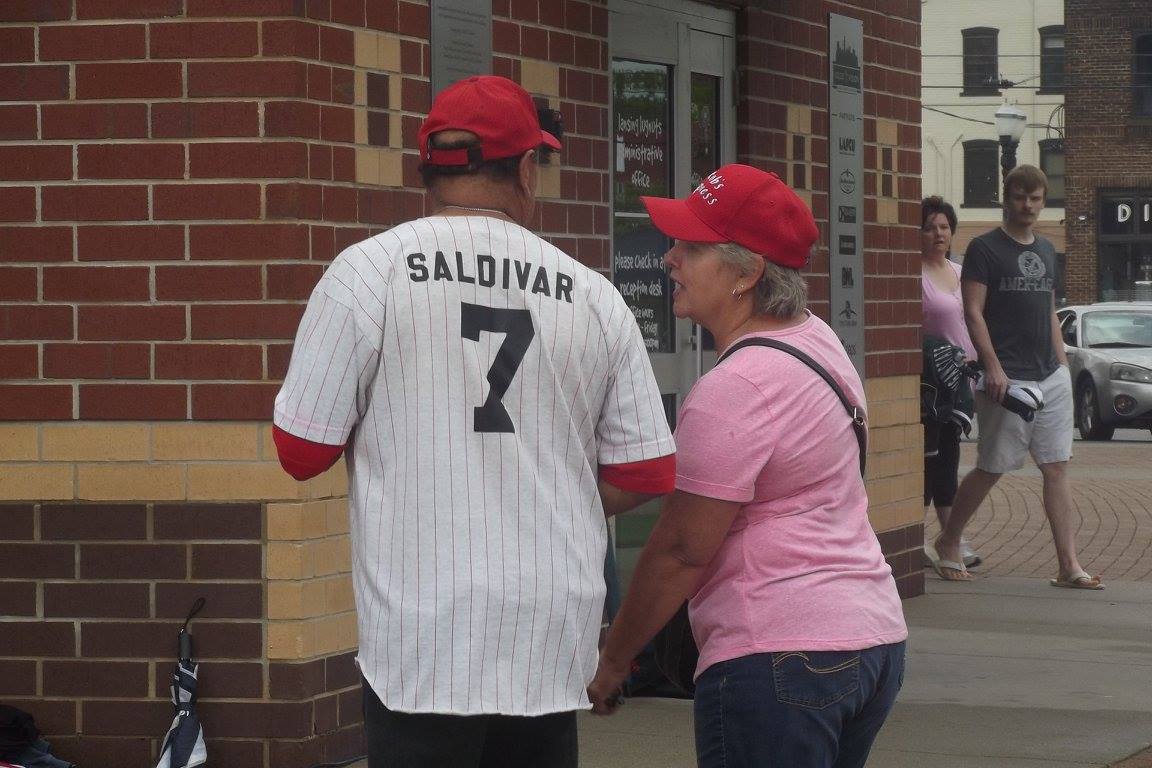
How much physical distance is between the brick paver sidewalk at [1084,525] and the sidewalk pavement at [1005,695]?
46.2 inches

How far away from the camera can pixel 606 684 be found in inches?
127

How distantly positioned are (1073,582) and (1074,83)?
126 feet

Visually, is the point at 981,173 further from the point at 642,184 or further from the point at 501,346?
the point at 501,346

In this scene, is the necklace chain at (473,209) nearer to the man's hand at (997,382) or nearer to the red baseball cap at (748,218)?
the red baseball cap at (748,218)

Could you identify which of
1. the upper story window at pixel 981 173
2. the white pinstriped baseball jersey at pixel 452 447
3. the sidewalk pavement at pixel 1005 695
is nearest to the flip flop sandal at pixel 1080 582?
the sidewalk pavement at pixel 1005 695

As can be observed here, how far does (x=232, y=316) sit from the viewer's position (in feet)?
17.7

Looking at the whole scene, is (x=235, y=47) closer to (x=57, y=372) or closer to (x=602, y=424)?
(x=57, y=372)

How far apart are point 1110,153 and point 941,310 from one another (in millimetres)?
37918

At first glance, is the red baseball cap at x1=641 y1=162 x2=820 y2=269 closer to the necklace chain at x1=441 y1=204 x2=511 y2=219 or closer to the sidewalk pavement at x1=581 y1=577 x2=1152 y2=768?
the necklace chain at x1=441 y1=204 x2=511 y2=219

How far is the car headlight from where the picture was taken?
22344 mm

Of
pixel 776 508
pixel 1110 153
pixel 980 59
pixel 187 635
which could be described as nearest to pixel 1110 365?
pixel 187 635

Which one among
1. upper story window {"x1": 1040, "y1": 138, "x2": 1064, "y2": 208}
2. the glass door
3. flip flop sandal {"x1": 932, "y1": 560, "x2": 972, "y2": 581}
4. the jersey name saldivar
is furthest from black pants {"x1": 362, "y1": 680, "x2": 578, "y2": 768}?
upper story window {"x1": 1040, "y1": 138, "x2": 1064, "y2": 208}

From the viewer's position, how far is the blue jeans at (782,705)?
3.09m

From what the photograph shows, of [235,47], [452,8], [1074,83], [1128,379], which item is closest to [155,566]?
[235,47]
